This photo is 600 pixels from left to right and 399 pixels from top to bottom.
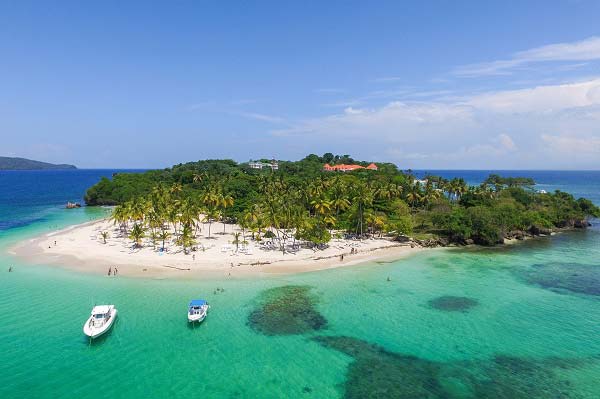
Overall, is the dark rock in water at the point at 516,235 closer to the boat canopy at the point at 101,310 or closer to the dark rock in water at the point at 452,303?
the dark rock in water at the point at 452,303

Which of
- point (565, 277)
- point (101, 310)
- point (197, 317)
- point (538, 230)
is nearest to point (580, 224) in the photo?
point (538, 230)

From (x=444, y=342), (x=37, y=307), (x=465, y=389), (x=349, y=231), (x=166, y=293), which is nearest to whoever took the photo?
(x=465, y=389)

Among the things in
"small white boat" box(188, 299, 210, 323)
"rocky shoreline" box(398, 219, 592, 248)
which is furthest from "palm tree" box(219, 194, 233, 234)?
"small white boat" box(188, 299, 210, 323)

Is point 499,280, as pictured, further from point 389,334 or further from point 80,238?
point 80,238

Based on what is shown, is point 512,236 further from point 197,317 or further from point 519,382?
point 197,317

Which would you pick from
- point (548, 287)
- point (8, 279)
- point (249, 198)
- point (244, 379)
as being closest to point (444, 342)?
point (244, 379)

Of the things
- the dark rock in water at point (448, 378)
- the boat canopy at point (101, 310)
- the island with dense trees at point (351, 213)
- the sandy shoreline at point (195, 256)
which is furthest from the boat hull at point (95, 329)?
the island with dense trees at point (351, 213)
